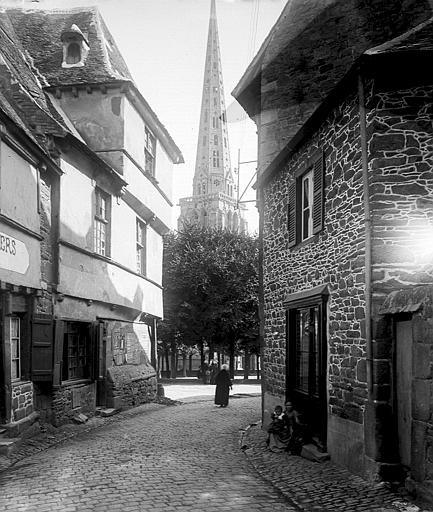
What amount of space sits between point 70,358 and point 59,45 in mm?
9766

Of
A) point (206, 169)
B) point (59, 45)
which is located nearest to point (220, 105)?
point (206, 169)

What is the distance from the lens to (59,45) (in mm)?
18781

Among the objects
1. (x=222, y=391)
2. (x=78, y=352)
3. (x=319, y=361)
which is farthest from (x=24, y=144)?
(x=222, y=391)

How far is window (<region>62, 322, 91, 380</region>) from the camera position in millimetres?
14508

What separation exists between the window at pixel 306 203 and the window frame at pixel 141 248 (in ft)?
27.1

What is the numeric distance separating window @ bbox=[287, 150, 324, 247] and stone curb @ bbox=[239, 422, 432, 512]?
13.6 ft

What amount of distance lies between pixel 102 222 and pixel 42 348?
5.02m

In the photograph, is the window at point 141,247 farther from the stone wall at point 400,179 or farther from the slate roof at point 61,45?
the stone wall at point 400,179

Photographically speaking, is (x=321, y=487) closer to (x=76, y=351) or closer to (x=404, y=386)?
(x=404, y=386)

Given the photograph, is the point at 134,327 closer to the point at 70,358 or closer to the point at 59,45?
the point at 70,358

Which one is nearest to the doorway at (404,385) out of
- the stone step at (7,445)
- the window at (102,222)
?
the stone step at (7,445)

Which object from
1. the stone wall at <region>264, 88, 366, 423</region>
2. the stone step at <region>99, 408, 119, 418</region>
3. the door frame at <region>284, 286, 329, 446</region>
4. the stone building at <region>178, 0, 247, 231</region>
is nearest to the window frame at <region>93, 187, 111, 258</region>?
the stone step at <region>99, 408, 119, 418</region>

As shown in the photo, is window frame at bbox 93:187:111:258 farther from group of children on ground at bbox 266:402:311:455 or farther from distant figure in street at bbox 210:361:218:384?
distant figure in street at bbox 210:361:218:384

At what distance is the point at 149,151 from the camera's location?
A: 2044 cm
